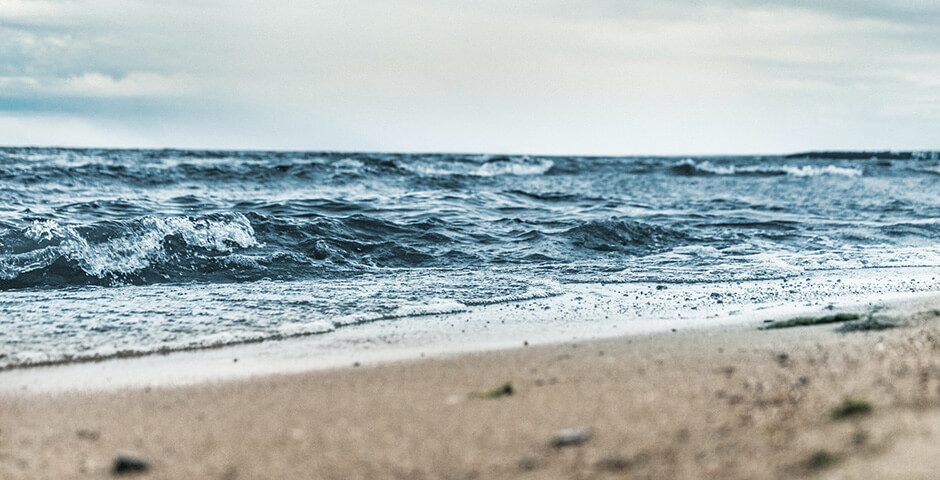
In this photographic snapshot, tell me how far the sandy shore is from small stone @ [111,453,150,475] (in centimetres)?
4

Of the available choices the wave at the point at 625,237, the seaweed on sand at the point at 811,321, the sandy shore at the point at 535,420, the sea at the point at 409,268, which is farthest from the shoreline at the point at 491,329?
the wave at the point at 625,237

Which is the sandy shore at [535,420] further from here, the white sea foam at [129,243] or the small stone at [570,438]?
the white sea foam at [129,243]

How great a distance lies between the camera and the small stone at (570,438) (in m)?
2.33

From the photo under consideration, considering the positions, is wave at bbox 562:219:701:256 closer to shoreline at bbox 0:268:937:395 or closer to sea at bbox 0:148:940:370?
sea at bbox 0:148:940:370

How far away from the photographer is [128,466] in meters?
2.35

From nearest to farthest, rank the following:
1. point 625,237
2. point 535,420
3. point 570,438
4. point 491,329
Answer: point 570,438, point 535,420, point 491,329, point 625,237

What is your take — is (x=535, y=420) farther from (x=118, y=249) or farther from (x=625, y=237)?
(x=625, y=237)

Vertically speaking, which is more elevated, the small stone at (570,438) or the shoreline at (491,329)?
the small stone at (570,438)

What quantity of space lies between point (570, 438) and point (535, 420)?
24cm

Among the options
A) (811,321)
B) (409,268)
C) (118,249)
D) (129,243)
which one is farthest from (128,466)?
(129,243)

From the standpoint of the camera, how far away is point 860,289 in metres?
5.64

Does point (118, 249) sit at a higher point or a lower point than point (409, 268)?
higher

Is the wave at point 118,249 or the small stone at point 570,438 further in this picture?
Result: the wave at point 118,249

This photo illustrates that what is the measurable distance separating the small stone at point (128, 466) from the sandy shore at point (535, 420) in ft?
0.13
